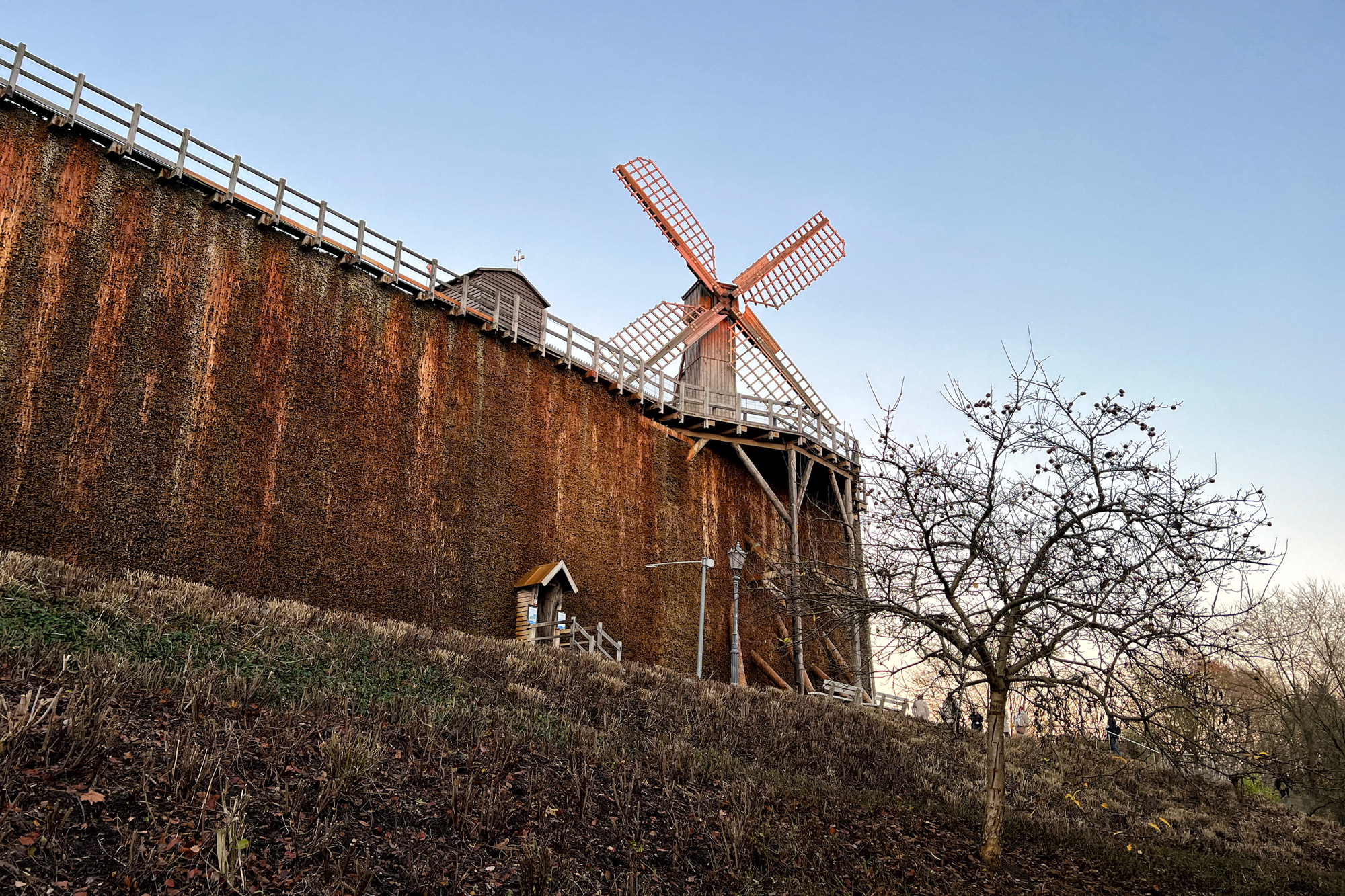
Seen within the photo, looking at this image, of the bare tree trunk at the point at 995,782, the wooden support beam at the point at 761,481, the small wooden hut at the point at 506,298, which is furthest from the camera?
the wooden support beam at the point at 761,481

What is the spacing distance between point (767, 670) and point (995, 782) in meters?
15.6

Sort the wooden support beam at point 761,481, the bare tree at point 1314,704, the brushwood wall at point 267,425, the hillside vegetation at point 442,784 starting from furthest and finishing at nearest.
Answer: the wooden support beam at point 761,481 < the bare tree at point 1314,704 < the brushwood wall at point 267,425 < the hillside vegetation at point 442,784

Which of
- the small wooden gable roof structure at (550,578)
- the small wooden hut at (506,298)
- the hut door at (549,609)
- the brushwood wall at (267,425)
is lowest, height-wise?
the hut door at (549,609)

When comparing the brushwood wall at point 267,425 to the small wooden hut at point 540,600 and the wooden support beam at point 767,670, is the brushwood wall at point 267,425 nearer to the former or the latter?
the small wooden hut at point 540,600

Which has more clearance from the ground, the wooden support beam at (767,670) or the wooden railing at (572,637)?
the wooden railing at (572,637)

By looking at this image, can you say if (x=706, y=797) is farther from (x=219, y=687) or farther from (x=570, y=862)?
(x=219, y=687)

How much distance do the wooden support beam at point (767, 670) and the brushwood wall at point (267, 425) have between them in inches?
114

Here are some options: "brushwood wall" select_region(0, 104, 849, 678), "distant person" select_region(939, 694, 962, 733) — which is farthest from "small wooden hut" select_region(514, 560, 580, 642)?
"distant person" select_region(939, 694, 962, 733)

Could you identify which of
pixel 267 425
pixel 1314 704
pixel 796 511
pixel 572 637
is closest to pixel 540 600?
pixel 572 637

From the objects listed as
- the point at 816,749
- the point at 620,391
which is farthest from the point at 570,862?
the point at 620,391

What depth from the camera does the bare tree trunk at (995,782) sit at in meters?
8.70

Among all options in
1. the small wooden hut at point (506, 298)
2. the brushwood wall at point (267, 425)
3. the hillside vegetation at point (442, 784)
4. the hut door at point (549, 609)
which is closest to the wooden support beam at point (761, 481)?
the brushwood wall at point (267, 425)

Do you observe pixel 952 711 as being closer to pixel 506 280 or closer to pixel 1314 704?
pixel 1314 704

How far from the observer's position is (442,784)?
697 centimetres
